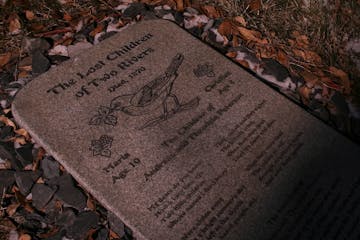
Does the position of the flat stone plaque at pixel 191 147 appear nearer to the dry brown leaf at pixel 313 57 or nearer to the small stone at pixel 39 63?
the small stone at pixel 39 63

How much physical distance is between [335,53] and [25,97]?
1.76 meters

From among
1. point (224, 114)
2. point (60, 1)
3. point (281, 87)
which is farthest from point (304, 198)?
point (60, 1)

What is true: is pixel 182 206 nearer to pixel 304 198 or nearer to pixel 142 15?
pixel 304 198

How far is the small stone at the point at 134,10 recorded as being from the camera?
9.02 feet

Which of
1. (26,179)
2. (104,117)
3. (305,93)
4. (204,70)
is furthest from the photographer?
(305,93)

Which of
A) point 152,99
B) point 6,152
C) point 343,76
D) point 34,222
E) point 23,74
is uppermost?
point 152,99

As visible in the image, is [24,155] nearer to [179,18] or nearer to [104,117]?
[104,117]

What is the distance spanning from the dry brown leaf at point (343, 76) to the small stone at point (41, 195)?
1.68m

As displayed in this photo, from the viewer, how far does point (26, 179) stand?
208 cm

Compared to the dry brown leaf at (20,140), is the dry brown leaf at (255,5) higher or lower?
higher

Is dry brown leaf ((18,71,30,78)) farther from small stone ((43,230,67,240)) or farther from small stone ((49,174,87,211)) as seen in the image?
small stone ((43,230,67,240))

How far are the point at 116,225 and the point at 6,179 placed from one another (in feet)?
1.98

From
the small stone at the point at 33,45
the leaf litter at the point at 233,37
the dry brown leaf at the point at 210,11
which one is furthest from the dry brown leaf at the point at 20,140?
the dry brown leaf at the point at 210,11

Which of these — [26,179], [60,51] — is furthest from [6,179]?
[60,51]
